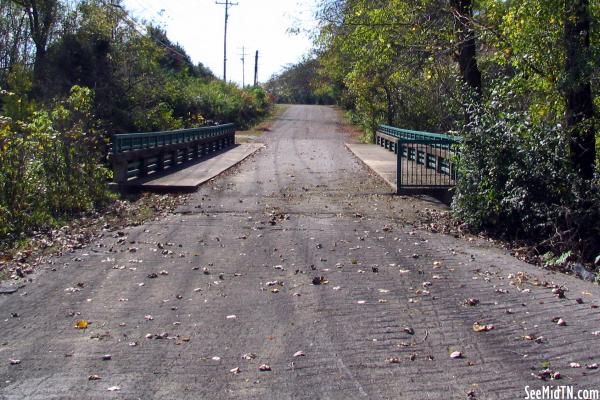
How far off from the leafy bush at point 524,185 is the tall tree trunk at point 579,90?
0.34 m

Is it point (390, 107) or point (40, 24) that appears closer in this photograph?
point (40, 24)

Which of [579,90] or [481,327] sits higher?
[579,90]

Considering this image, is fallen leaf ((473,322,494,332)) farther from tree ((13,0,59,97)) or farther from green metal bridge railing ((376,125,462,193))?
tree ((13,0,59,97))

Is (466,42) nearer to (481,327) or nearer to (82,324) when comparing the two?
(481,327)

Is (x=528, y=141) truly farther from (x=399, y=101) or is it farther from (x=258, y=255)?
(x=399, y=101)

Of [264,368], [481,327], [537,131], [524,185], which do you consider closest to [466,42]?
[537,131]

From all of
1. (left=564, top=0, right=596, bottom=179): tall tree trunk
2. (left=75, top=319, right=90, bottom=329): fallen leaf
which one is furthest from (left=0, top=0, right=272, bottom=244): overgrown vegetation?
(left=564, top=0, right=596, bottom=179): tall tree trunk

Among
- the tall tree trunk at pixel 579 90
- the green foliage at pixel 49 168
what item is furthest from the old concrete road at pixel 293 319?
the tall tree trunk at pixel 579 90

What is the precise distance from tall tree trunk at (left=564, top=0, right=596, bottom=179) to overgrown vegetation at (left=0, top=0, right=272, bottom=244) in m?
8.80

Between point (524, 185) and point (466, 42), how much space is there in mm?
5800

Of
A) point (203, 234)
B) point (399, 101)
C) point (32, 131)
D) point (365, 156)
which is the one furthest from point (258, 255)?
point (399, 101)

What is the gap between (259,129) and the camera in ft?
178

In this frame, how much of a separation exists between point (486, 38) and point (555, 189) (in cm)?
333

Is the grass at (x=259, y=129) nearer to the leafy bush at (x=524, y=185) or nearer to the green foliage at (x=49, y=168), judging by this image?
the green foliage at (x=49, y=168)
